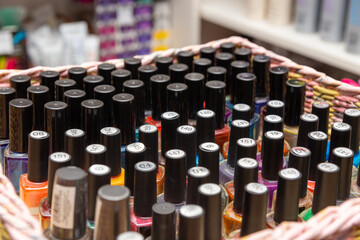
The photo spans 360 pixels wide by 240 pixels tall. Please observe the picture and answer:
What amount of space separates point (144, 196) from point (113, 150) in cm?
6

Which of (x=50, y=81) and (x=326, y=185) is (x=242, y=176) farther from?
(x=50, y=81)

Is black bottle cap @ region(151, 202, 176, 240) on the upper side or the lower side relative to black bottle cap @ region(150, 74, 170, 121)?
lower

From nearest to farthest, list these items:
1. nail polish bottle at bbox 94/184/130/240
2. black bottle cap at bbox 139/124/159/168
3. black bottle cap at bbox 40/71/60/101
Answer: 1. nail polish bottle at bbox 94/184/130/240
2. black bottle cap at bbox 139/124/159/168
3. black bottle cap at bbox 40/71/60/101

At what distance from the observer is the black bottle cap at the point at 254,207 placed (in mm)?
389

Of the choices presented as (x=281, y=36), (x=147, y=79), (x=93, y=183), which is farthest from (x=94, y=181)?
(x=281, y=36)

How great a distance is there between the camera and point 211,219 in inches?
15.4

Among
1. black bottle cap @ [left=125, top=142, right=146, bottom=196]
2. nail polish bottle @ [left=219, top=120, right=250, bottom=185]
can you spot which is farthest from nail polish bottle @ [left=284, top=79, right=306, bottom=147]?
black bottle cap @ [left=125, top=142, right=146, bottom=196]

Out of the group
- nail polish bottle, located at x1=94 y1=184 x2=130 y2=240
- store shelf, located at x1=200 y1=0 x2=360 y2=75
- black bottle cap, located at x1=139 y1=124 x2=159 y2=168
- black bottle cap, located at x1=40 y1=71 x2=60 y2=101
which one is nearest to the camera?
nail polish bottle, located at x1=94 y1=184 x2=130 y2=240

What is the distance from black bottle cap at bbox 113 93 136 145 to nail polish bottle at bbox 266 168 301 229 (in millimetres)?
164

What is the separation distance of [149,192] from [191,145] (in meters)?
0.07

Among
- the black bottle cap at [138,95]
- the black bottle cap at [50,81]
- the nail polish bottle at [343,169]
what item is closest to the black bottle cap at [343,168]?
the nail polish bottle at [343,169]

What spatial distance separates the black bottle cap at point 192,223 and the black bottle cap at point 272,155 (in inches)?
4.5

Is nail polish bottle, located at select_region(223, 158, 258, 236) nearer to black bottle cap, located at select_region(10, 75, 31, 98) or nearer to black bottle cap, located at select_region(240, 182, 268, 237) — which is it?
black bottle cap, located at select_region(240, 182, 268, 237)

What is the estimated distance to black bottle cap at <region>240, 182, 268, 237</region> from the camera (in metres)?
0.39
